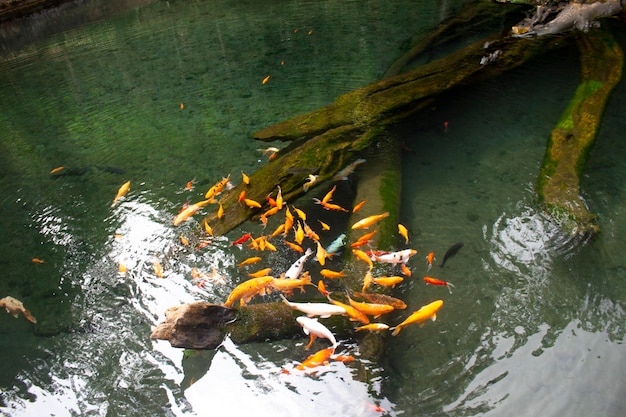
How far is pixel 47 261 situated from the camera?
16.0 ft

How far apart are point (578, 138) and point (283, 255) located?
3569 millimetres

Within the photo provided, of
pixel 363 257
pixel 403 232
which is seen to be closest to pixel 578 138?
pixel 403 232

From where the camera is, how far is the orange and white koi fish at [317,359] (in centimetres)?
326

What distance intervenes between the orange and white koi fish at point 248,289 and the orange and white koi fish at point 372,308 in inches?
27.9

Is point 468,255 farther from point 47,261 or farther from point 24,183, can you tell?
point 24,183

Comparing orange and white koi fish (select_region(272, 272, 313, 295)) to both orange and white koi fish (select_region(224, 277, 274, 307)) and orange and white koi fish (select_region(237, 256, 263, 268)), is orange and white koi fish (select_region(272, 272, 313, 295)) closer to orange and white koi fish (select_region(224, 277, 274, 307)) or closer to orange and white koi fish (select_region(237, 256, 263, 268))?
orange and white koi fish (select_region(224, 277, 274, 307))

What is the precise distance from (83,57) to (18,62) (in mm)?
1768

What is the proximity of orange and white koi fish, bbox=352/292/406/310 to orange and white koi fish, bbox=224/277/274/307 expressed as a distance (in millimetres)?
744

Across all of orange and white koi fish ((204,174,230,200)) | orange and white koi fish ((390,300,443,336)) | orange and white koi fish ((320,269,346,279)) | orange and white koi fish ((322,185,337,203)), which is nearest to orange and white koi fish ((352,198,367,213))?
orange and white koi fish ((322,185,337,203))

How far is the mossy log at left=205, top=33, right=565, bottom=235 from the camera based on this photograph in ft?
15.4

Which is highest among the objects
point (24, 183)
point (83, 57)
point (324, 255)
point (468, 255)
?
point (83, 57)

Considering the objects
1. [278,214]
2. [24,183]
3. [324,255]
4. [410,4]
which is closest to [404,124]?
[278,214]

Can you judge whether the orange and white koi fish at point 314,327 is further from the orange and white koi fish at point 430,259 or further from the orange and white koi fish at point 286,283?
the orange and white koi fish at point 430,259

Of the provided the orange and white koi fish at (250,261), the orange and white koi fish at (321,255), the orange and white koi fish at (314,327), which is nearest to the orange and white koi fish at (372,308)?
the orange and white koi fish at (314,327)
